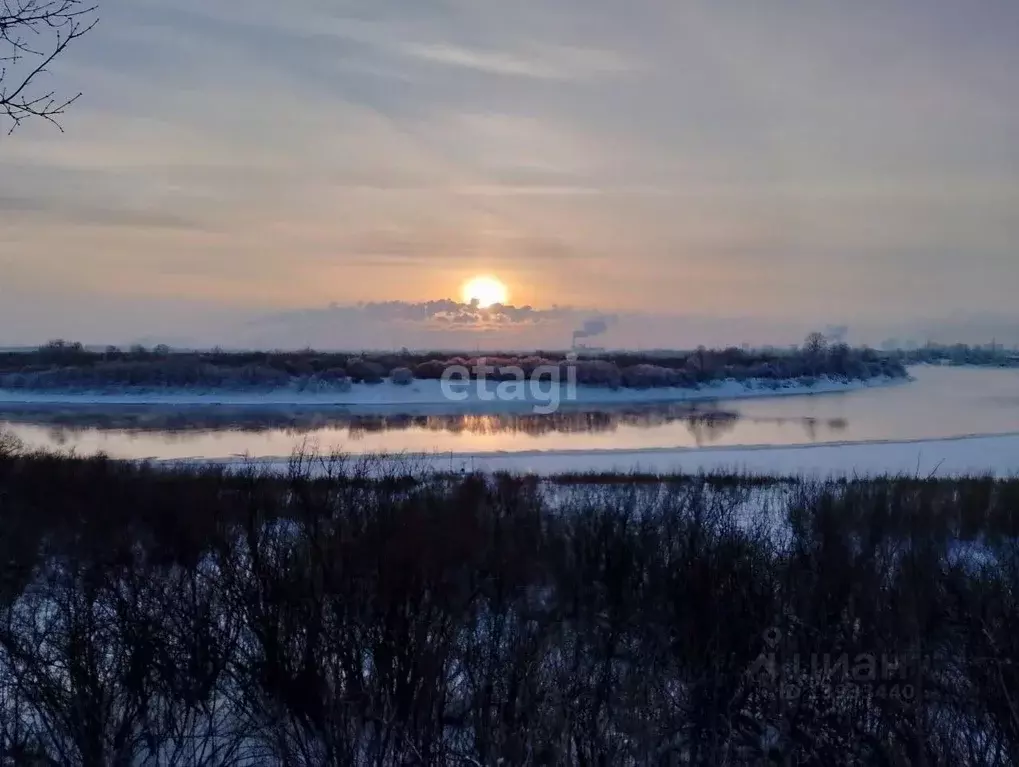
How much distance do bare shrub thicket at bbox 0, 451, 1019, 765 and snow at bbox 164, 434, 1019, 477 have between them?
9597 mm

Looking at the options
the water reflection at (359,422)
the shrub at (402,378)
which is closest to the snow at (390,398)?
the shrub at (402,378)

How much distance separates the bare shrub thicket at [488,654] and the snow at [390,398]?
2867 cm

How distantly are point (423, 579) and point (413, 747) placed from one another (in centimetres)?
105

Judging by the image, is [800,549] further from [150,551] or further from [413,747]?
[150,551]

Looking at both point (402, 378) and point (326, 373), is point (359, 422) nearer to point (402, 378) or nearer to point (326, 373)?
point (402, 378)

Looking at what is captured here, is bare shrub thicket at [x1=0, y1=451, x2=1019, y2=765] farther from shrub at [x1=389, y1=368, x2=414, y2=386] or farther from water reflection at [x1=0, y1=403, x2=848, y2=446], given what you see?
shrub at [x1=389, y1=368, x2=414, y2=386]

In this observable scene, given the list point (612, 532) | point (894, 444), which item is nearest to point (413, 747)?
point (612, 532)

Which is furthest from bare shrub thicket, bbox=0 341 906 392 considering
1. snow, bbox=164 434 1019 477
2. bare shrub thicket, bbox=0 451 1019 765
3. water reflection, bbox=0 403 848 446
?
bare shrub thicket, bbox=0 451 1019 765

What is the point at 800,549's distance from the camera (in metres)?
6.33

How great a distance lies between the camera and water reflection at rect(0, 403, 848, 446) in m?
26.3

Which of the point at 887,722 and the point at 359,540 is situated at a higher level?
the point at 359,540

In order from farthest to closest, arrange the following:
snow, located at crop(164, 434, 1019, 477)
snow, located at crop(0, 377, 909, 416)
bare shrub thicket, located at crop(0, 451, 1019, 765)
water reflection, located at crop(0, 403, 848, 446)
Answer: snow, located at crop(0, 377, 909, 416)
water reflection, located at crop(0, 403, 848, 446)
snow, located at crop(164, 434, 1019, 477)
bare shrub thicket, located at crop(0, 451, 1019, 765)

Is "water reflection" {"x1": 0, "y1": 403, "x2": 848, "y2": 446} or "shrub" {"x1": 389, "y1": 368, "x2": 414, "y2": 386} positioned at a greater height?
"shrub" {"x1": 389, "y1": 368, "x2": 414, "y2": 386}

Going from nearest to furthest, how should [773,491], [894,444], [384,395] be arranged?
[773,491] → [894,444] → [384,395]
